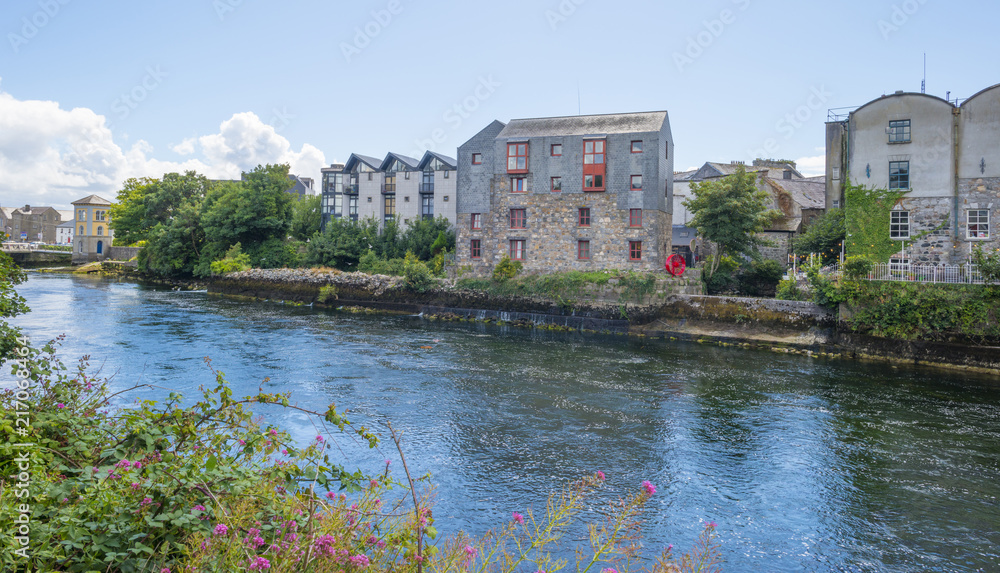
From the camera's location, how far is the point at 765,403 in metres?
17.2

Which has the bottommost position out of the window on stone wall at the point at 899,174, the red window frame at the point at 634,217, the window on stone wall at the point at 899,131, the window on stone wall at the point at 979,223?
the window on stone wall at the point at 979,223

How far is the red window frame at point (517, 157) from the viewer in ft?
127

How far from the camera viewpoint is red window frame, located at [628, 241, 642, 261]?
35875 mm

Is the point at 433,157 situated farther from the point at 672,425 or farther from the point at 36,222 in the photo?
the point at 36,222

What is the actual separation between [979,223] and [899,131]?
499 cm

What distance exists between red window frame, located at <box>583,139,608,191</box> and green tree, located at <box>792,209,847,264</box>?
38.9 ft

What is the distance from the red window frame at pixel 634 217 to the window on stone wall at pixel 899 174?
12.5 meters

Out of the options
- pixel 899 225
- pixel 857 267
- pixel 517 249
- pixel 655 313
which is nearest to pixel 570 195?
pixel 517 249

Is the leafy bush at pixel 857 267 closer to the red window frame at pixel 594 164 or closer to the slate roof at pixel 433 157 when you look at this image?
the red window frame at pixel 594 164

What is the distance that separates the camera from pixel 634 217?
119ft

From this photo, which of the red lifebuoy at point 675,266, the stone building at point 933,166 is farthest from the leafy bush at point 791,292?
the red lifebuoy at point 675,266

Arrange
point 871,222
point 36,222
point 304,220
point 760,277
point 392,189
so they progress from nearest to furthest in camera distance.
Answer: point 871,222, point 760,277, point 392,189, point 304,220, point 36,222

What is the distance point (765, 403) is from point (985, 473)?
5.58 meters

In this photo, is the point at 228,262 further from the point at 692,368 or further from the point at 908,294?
the point at 908,294
